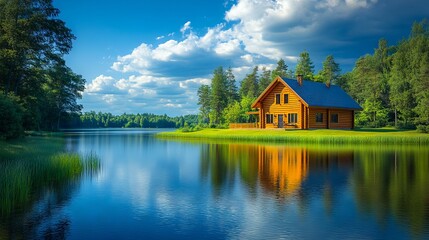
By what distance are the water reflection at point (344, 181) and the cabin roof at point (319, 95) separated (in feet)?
92.4

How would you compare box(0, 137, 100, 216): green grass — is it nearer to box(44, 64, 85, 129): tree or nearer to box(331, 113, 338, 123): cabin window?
box(331, 113, 338, 123): cabin window

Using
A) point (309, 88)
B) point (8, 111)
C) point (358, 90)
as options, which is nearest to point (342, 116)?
point (309, 88)

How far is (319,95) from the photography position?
58969 mm

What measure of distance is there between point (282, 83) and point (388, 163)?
3415cm

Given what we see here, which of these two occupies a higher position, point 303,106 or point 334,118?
point 303,106

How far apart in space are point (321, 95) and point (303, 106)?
612cm

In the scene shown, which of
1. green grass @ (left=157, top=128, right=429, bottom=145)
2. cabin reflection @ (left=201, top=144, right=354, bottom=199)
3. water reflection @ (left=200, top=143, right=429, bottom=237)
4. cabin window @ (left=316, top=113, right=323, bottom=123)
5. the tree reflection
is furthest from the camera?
cabin window @ (left=316, top=113, right=323, bottom=123)

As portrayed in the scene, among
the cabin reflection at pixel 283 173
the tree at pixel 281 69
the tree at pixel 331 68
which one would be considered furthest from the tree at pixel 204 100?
the cabin reflection at pixel 283 173

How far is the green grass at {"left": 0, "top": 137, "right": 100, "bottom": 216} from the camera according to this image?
13445 millimetres

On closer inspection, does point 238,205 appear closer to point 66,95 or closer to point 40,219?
point 40,219

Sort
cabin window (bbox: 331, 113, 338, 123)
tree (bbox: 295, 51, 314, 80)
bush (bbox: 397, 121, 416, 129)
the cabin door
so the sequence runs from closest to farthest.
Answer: the cabin door
cabin window (bbox: 331, 113, 338, 123)
bush (bbox: 397, 121, 416, 129)
tree (bbox: 295, 51, 314, 80)

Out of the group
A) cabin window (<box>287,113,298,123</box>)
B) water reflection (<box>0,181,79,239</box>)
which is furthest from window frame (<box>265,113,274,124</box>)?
water reflection (<box>0,181,79,239</box>)

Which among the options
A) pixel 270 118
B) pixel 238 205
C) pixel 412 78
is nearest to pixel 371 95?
pixel 412 78

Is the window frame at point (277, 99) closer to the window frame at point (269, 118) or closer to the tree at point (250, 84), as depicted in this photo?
the window frame at point (269, 118)
